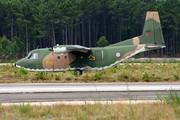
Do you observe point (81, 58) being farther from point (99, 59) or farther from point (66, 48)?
point (66, 48)

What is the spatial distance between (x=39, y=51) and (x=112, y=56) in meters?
8.41

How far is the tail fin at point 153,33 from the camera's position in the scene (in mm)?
24109

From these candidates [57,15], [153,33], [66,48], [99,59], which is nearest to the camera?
[66,48]

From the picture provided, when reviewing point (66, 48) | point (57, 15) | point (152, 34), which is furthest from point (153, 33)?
point (57, 15)

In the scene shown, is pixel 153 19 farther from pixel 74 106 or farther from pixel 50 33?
pixel 50 33

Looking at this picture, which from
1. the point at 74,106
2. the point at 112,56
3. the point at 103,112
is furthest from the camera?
the point at 112,56

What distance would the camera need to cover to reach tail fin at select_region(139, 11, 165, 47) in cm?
2411

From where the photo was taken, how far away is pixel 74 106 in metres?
9.10

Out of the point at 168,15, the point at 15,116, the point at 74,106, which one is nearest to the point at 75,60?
the point at 74,106

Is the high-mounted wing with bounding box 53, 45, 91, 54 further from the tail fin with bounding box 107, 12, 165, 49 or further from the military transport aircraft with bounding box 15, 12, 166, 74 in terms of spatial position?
the tail fin with bounding box 107, 12, 165, 49

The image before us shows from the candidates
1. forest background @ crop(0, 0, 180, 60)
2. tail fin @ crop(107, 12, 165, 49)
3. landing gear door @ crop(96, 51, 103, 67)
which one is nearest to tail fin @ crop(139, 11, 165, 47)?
tail fin @ crop(107, 12, 165, 49)

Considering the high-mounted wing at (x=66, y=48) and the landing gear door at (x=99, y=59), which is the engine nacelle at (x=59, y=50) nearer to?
the high-mounted wing at (x=66, y=48)

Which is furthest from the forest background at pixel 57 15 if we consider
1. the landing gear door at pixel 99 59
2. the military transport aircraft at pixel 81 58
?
the landing gear door at pixel 99 59

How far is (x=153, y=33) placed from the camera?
79.8ft
